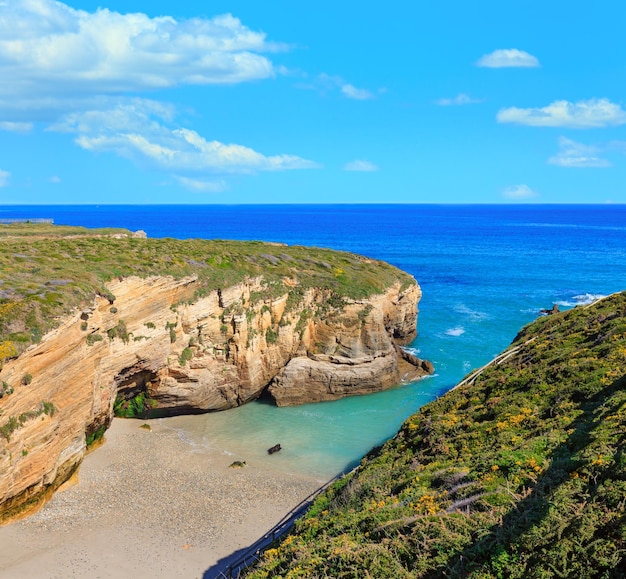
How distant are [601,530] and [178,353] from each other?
97.4ft

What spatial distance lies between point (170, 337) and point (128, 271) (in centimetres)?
526

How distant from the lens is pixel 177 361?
35.8m

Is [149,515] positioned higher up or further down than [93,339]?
further down

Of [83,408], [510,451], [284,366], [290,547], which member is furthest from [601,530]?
[284,366]

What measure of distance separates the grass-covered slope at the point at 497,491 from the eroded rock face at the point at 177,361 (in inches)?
549

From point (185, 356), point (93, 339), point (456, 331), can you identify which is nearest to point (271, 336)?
point (185, 356)

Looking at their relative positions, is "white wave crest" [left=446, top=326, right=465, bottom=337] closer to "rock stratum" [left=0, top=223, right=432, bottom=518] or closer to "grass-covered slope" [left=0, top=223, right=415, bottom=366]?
"rock stratum" [left=0, top=223, right=432, bottom=518]

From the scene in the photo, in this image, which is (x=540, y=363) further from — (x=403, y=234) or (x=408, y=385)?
(x=403, y=234)

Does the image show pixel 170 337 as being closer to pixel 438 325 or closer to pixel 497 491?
pixel 497 491

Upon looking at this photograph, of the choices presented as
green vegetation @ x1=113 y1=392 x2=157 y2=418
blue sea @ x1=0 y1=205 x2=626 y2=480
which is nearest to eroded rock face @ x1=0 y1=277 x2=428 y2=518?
green vegetation @ x1=113 y1=392 x2=157 y2=418

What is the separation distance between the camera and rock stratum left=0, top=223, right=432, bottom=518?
24.4 m

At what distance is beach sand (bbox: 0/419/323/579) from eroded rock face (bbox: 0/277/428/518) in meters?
1.82

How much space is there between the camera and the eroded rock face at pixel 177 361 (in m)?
24.1

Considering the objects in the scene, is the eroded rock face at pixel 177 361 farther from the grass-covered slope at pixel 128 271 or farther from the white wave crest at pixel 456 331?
the white wave crest at pixel 456 331
